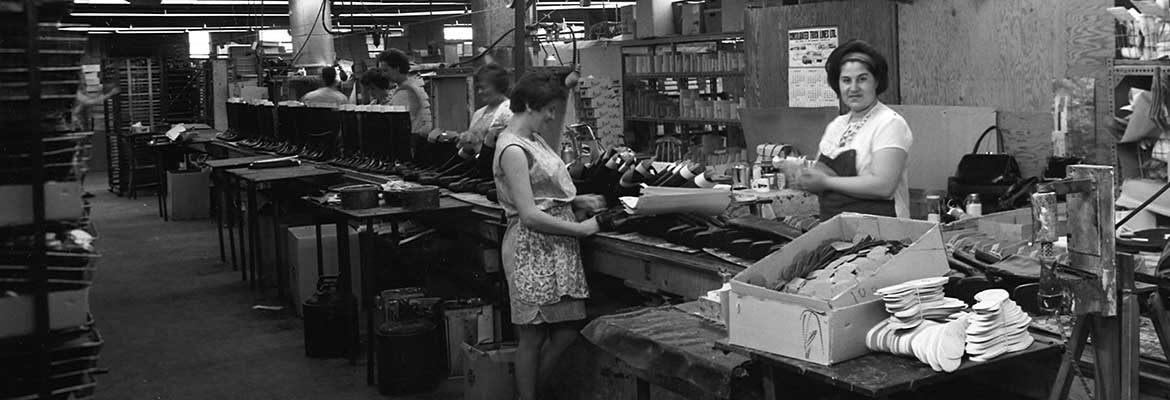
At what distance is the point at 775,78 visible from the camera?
7.20 metres

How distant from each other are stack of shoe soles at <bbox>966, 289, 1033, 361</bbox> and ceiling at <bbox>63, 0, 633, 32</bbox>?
1379 cm

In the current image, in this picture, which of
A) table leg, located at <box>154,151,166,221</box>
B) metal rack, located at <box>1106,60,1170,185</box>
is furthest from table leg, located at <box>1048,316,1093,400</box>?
table leg, located at <box>154,151,166,221</box>

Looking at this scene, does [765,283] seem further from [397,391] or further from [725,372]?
[397,391]

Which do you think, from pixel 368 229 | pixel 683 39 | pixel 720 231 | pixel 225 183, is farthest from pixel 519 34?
pixel 683 39

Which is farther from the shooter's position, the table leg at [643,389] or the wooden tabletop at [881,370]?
the table leg at [643,389]

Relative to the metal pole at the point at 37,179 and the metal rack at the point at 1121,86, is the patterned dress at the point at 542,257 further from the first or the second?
the metal rack at the point at 1121,86

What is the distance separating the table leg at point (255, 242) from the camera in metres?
7.49

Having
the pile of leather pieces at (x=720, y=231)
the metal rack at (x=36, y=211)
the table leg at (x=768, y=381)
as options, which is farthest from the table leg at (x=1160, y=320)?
the metal rack at (x=36, y=211)

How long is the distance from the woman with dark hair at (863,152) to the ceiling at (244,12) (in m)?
12.4

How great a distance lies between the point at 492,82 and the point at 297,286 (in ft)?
5.96

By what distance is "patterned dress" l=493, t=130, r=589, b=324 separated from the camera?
4.23m

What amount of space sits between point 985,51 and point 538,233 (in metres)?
3.01

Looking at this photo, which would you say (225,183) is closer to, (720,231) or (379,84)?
(379,84)

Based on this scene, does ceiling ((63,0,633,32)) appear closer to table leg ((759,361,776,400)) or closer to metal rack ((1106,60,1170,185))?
metal rack ((1106,60,1170,185))
